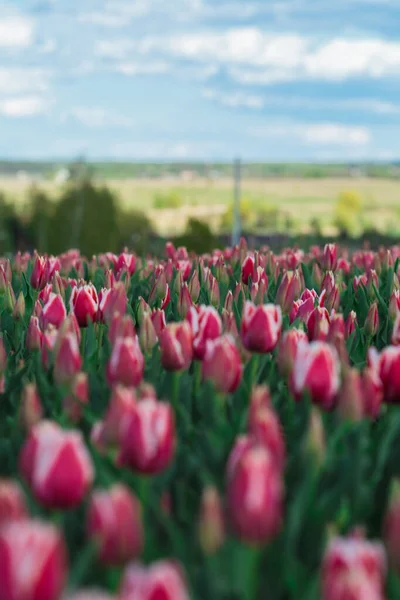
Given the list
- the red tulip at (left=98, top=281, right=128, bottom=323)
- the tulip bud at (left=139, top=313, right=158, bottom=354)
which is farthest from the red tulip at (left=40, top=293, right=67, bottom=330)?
the tulip bud at (left=139, top=313, right=158, bottom=354)

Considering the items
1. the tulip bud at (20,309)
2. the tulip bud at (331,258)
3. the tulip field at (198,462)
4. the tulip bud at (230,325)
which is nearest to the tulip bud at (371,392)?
the tulip field at (198,462)

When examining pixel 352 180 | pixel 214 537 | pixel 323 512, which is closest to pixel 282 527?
pixel 323 512

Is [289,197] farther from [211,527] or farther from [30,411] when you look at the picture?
[211,527]

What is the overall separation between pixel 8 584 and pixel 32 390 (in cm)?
88

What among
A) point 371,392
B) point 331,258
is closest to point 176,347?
point 371,392

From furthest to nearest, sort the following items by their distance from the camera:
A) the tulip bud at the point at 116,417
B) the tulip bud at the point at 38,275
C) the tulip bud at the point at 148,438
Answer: the tulip bud at the point at 38,275 < the tulip bud at the point at 116,417 < the tulip bud at the point at 148,438

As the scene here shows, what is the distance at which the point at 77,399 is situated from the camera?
7.78 feet

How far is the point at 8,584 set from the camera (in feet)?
4.29

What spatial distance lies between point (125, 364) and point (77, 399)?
15cm

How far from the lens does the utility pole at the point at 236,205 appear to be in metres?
18.4

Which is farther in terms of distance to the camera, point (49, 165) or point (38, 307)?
point (49, 165)

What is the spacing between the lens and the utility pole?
18375mm

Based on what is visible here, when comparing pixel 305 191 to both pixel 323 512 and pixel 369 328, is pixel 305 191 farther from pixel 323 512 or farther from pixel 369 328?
pixel 323 512

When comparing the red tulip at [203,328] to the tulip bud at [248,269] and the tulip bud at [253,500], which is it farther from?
the tulip bud at [248,269]
